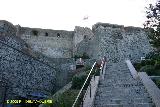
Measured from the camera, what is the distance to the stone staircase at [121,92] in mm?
11509

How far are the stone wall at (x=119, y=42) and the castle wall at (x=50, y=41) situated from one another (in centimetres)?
669

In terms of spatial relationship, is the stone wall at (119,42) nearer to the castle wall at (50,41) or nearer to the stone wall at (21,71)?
the castle wall at (50,41)

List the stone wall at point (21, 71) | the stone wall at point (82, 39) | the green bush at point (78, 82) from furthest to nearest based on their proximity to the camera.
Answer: the stone wall at point (82, 39) → the stone wall at point (21, 71) → the green bush at point (78, 82)

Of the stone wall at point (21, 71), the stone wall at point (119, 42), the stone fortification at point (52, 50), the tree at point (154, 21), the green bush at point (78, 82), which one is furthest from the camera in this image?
the stone wall at point (119, 42)

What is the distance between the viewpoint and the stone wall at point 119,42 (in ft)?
116

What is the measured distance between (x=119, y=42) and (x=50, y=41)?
11388 mm

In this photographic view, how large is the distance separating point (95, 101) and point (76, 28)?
32.8 metres

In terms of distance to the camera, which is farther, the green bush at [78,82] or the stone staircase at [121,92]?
the green bush at [78,82]

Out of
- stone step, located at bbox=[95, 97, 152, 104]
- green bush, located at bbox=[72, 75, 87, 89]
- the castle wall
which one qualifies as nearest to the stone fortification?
the castle wall

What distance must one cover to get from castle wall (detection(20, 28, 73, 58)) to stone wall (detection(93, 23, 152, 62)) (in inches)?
263

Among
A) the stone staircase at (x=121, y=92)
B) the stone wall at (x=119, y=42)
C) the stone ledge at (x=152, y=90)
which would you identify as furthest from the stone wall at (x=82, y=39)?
the stone ledge at (x=152, y=90)

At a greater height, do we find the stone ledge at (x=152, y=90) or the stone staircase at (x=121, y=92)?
the stone ledge at (x=152, y=90)

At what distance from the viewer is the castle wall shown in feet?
140

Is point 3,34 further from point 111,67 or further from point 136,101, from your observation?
point 136,101
